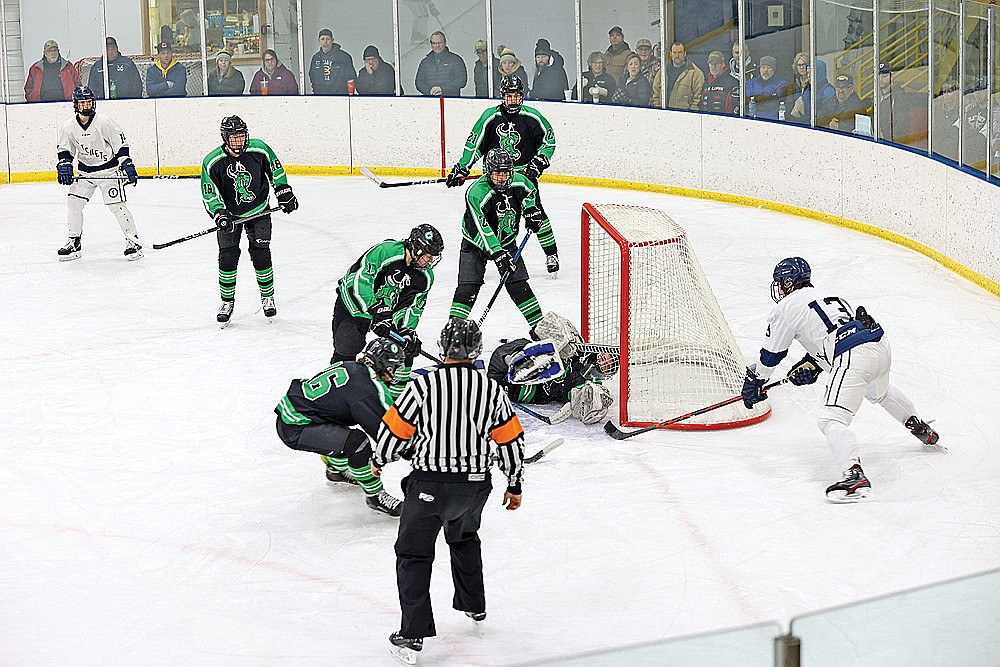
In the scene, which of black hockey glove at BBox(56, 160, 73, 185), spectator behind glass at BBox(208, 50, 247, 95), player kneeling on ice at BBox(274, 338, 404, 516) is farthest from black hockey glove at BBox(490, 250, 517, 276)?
spectator behind glass at BBox(208, 50, 247, 95)

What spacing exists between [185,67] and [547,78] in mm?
3451

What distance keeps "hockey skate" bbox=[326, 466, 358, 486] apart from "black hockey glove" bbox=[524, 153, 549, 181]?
3.08 metres

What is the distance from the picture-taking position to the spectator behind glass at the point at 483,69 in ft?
41.8

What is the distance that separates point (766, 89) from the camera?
1087 cm

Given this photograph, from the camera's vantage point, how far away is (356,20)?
13.2m

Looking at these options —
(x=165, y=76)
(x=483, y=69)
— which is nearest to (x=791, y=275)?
(x=483, y=69)

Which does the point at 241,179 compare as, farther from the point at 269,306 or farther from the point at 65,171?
the point at 65,171

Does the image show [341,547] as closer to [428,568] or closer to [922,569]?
[428,568]

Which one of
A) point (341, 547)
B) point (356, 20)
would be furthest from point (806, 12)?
point (341, 547)

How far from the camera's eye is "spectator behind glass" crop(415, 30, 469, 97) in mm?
12852

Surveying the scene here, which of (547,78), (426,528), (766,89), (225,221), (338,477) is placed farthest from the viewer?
(547,78)

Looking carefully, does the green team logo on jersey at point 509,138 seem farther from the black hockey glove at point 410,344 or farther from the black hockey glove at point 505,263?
the black hockey glove at point 410,344

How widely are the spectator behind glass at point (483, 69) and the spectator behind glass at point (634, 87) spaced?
1.33m

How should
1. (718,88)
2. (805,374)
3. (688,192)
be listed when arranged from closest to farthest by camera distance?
(805,374)
(718,88)
(688,192)
